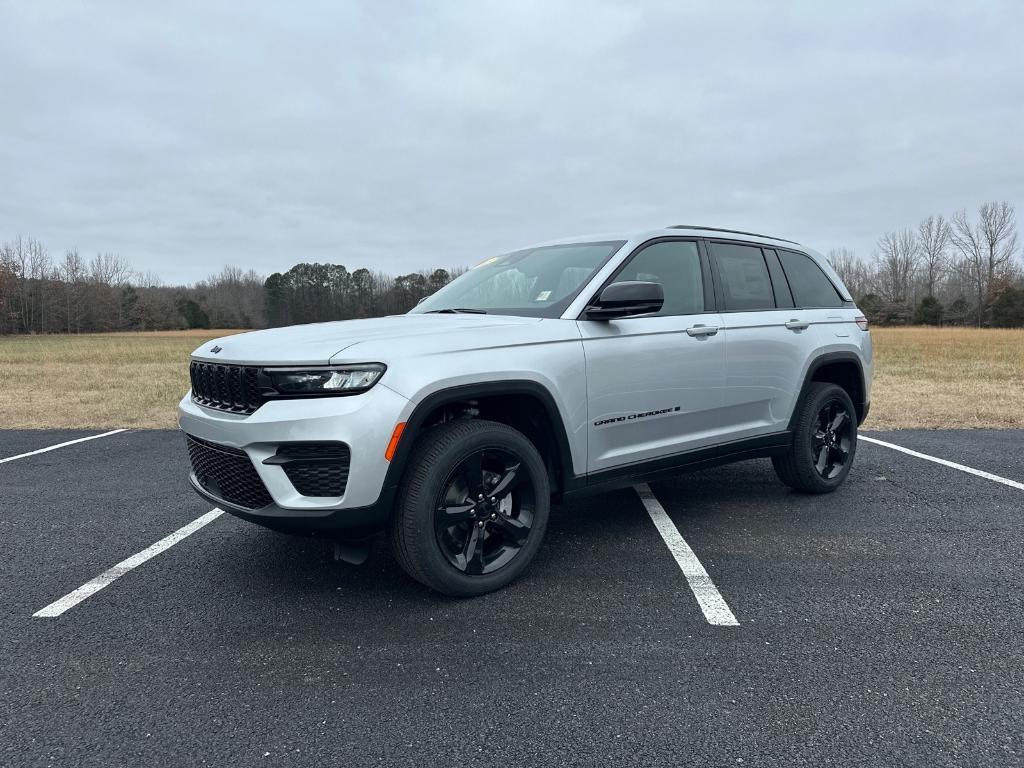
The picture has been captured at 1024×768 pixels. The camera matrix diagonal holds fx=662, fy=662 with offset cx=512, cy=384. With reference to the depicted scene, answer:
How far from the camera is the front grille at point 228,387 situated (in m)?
3.02

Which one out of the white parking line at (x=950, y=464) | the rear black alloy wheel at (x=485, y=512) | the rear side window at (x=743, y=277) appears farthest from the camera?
the white parking line at (x=950, y=464)

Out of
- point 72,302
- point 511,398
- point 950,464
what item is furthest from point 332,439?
point 72,302

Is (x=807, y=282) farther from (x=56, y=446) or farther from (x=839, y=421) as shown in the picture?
(x=56, y=446)

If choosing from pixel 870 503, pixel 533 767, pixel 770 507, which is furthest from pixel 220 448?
pixel 870 503

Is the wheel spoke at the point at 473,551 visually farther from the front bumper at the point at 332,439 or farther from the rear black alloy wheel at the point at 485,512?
the front bumper at the point at 332,439

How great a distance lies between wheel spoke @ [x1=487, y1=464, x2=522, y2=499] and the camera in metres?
3.26

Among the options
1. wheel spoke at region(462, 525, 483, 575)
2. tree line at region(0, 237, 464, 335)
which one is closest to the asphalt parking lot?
wheel spoke at region(462, 525, 483, 575)

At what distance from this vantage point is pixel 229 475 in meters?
3.13

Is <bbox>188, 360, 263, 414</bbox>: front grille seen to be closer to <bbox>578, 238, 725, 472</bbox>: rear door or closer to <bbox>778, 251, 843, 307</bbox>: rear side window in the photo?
<bbox>578, 238, 725, 472</bbox>: rear door

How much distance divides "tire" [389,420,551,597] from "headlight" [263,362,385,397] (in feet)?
1.38

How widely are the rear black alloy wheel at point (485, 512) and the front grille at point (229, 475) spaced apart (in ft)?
2.69

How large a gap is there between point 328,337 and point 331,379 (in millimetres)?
363

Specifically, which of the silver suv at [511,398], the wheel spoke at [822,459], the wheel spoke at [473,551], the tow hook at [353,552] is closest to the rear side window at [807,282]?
the silver suv at [511,398]

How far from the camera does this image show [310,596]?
331 cm
